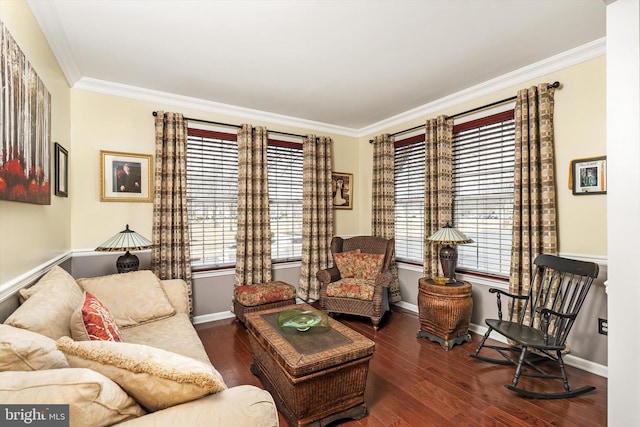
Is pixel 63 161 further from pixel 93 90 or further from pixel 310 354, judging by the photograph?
pixel 310 354

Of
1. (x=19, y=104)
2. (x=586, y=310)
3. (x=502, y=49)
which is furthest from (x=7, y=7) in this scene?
(x=586, y=310)

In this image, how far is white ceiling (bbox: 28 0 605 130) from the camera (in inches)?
82.0

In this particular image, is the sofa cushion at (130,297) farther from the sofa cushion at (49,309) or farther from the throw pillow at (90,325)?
the throw pillow at (90,325)

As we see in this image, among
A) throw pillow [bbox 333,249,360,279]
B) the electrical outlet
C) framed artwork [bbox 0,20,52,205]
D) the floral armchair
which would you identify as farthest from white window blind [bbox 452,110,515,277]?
framed artwork [bbox 0,20,52,205]

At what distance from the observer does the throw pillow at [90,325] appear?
1479 millimetres

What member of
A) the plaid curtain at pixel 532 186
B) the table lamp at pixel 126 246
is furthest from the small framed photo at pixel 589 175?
the table lamp at pixel 126 246

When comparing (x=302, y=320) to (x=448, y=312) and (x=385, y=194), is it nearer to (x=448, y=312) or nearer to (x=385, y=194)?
(x=448, y=312)

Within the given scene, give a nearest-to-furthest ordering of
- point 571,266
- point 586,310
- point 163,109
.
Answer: point 571,266 → point 586,310 → point 163,109

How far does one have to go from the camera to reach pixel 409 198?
14.0 feet

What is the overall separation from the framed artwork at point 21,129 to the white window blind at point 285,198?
2494 millimetres

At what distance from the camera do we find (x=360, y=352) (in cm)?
194

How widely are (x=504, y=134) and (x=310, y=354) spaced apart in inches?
115

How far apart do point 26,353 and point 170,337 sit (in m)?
1.16

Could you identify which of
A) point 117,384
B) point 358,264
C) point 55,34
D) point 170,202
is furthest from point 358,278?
point 55,34
